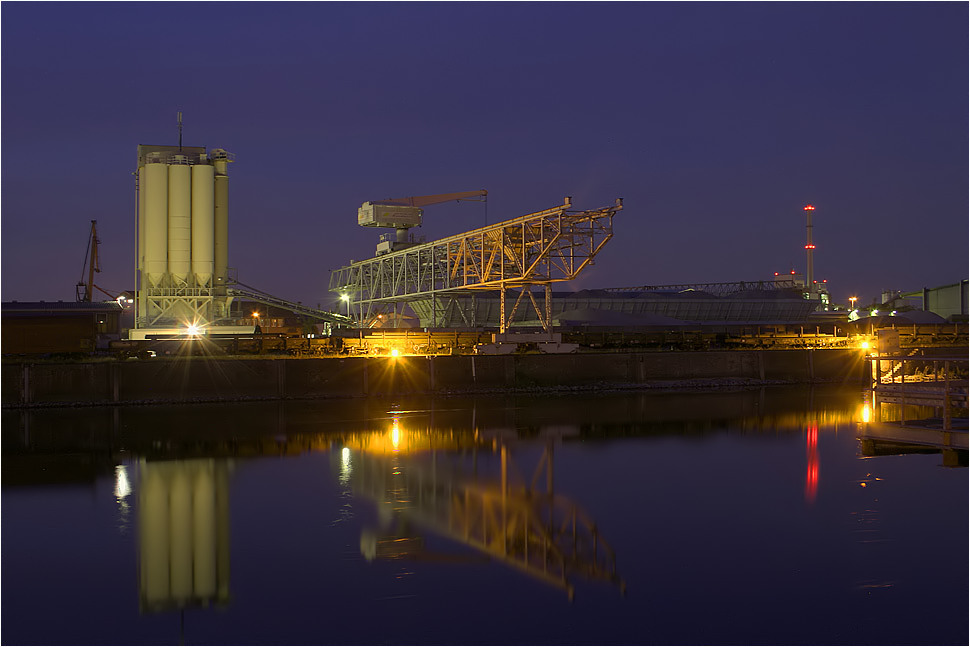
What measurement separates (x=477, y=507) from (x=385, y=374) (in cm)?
2242

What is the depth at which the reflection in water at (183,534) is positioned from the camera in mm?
12867

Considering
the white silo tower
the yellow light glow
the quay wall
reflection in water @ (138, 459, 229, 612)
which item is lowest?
reflection in water @ (138, 459, 229, 612)

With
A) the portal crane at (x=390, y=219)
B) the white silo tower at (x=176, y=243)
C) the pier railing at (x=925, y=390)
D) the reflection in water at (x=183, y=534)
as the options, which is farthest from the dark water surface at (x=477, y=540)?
the portal crane at (x=390, y=219)

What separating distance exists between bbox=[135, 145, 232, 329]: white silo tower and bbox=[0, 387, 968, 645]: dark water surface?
2750cm

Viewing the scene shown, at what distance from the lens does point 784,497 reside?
18.8 m

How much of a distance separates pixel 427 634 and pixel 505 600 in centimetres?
162

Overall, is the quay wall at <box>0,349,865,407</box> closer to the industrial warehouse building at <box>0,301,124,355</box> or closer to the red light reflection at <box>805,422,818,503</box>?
the industrial warehouse building at <box>0,301,124,355</box>

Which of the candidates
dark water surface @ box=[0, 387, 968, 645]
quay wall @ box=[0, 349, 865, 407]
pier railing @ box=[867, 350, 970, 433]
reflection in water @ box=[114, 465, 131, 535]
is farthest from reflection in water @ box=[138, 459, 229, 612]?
quay wall @ box=[0, 349, 865, 407]

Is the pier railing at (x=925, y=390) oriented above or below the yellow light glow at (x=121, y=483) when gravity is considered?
above

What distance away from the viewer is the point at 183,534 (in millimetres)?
15961

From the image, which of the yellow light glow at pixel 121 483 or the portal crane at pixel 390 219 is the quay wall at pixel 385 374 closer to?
the yellow light glow at pixel 121 483

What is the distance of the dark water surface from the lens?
37.3 ft

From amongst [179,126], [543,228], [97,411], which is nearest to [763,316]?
[543,228]

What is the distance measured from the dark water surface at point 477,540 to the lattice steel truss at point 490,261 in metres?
20.2
